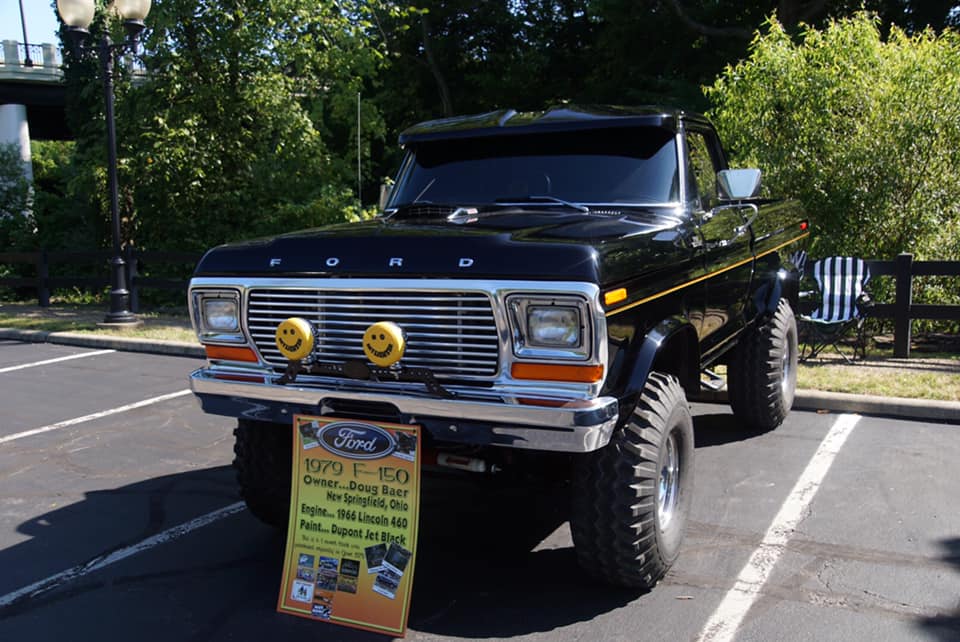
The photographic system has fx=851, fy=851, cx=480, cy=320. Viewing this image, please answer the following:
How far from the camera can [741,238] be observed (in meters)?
5.14

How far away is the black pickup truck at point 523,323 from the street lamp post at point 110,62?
28.1 feet

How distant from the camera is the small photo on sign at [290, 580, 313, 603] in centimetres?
344

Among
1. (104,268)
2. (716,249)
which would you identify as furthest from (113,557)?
(104,268)

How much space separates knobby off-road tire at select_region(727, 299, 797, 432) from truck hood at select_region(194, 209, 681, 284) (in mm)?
2060

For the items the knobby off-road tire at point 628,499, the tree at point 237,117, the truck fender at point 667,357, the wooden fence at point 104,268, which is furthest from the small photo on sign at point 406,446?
the tree at point 237,117

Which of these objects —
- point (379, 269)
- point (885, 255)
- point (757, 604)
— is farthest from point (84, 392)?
point (885, 255)

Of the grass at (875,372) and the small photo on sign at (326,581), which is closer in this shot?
the small photo on sign at (326,581)

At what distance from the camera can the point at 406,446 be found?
10.8 feet

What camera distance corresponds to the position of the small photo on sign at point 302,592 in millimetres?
3438

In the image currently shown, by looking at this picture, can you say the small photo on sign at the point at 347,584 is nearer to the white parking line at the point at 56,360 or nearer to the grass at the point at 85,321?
the grass at the point at 85,321

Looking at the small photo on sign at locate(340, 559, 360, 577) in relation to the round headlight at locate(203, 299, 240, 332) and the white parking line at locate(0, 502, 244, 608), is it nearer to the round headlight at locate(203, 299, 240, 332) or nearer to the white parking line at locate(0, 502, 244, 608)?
the round headlight at locate(203, 299, 240, 332)

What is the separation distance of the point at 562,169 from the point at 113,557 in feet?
10.1

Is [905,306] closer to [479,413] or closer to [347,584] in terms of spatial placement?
→ [479,413]

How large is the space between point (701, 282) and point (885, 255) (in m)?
7.07
